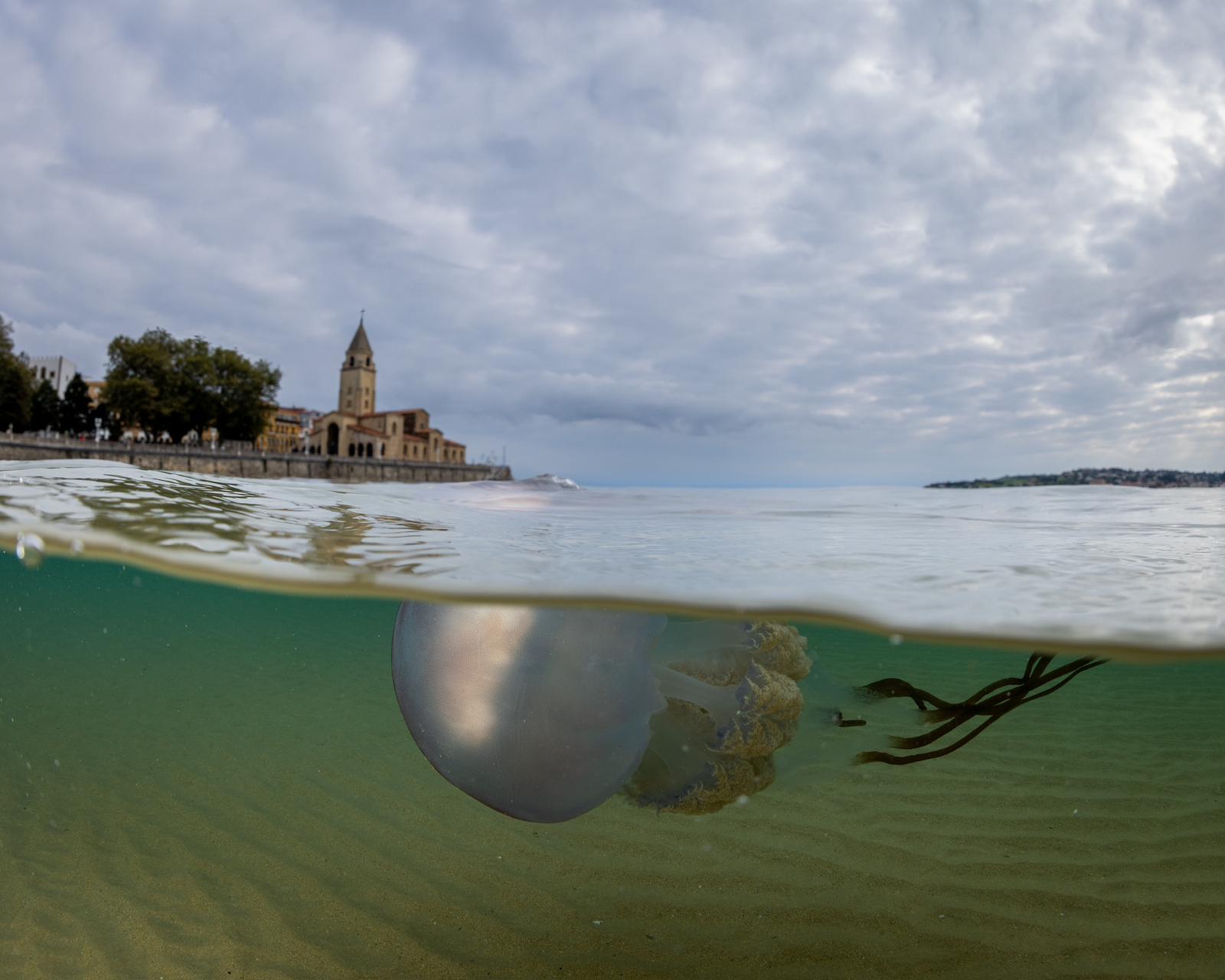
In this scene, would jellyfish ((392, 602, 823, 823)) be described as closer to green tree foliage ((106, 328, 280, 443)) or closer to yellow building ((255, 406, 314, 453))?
green tree foliage ((106, 328, 280, 443))

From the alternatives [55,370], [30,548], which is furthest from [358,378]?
[30,548]

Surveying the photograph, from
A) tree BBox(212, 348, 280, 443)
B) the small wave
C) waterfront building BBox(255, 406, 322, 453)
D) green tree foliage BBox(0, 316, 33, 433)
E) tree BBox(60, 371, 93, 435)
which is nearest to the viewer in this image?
the small wave

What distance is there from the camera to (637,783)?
4094 mm

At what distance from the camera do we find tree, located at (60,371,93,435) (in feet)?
213

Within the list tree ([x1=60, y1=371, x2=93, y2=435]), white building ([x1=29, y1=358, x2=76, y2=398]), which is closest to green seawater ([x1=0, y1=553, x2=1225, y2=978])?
tree ([x1=60, y1=371, x2=93, y2=435])

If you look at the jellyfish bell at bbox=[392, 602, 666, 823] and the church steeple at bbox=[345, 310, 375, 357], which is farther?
the church steeple at bbox=[345, 310, 375, 357]

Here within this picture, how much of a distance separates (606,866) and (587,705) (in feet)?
8.00

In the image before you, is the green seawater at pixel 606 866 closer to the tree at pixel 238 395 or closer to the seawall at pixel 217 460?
the seawall at pixel 217 460

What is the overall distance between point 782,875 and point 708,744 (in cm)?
176

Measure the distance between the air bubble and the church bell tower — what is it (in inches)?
3225

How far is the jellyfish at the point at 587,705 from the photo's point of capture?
11.1ft

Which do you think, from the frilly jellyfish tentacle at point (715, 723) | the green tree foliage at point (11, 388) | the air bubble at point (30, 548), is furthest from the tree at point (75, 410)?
the frilly jellyfish tentacle at point (715, 723)

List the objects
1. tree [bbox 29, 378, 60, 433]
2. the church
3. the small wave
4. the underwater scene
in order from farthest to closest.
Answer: the church < tree [bbox 29, 378, 60, 433] < the small wave < the underwater scene

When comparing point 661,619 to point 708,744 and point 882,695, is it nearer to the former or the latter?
point 708,744
